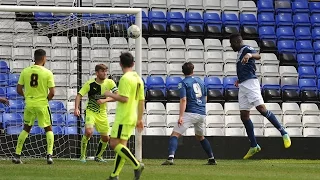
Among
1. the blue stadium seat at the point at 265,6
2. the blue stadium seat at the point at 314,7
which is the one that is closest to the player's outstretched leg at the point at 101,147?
the blue stadium seat at the point at 265,6

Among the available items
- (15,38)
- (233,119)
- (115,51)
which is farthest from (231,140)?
(15,38)

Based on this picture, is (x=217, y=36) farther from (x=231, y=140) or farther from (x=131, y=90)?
(x=131, y=90)

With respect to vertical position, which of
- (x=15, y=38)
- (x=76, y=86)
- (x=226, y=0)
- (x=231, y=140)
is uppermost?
(x=226, y=0)

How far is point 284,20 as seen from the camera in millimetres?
24594

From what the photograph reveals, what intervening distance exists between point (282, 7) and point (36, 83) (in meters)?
12.7

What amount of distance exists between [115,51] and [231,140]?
13.2 ft

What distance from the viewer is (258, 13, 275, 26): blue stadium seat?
24266mm

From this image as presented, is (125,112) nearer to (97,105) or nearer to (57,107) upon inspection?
(97,105)

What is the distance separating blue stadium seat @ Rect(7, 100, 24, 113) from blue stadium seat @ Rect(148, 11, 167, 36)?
6.04 m

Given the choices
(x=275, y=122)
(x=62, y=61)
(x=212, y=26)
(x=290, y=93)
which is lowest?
(x=275, y=122)

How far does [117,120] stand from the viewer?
1059cm

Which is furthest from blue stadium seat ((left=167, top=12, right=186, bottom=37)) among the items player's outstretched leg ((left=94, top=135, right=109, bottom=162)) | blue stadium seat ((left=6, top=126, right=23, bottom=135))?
player's outstretched leg ((left=94, top=135, right=109, bottom=162))

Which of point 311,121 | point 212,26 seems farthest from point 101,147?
point 212,26

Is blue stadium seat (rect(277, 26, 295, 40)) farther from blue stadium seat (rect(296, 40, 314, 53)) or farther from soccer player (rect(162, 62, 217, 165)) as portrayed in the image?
soccer player (rect(162, 62, 217, 165))
